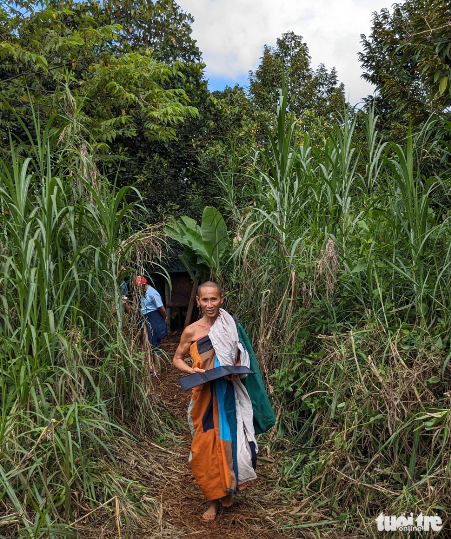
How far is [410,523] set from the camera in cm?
273

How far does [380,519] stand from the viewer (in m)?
2.89

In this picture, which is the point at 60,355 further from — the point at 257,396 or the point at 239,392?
the point at 257,396

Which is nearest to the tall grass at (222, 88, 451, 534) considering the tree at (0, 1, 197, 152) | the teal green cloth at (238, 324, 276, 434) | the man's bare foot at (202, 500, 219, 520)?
the teal green cloth at (238, 324, 276, 434)

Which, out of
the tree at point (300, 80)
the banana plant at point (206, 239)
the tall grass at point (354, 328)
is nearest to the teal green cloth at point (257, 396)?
the tall grass at point (354, 328)

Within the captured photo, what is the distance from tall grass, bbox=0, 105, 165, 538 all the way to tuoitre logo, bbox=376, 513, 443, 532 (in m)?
1.47

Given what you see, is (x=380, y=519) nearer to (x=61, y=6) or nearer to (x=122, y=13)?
(x=61, y=6)

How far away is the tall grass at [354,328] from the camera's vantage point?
3031 mm

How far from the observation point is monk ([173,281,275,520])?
10.5 ft

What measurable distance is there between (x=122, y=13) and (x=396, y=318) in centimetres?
1061

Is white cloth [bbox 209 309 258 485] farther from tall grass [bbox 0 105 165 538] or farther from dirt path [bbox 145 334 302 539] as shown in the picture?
tall grass [bbox 0 105 165 538]

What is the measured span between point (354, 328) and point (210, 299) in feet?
3.52

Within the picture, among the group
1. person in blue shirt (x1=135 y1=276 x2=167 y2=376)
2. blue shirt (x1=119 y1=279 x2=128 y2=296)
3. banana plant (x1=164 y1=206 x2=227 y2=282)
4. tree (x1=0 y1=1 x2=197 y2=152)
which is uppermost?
tree (x1=0 y1=1 x2=197 y2=152)

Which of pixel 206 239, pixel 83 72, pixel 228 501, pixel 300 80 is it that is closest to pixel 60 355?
pixel 228 501

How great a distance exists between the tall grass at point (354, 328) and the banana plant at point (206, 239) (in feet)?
4.92
